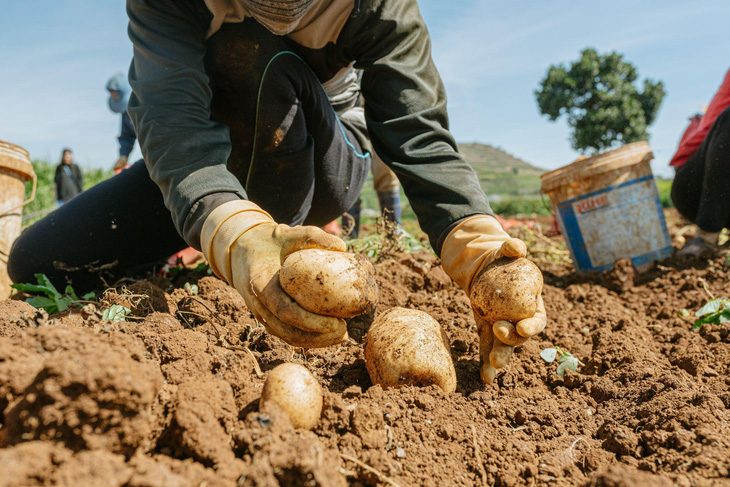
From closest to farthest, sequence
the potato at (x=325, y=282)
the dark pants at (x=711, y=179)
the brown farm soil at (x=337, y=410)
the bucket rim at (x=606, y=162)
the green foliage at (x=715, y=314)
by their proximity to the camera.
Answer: the brown farm soil at (x=337, y=410) → the potato at (x=325, y=282) → the green foliage at (x=715, y=314) → the dark pants at (x=711, y=179) → the bucket rim at (x=606, y=162)

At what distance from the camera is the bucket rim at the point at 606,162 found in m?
3.26

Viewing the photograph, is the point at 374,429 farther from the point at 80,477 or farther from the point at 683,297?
the point at 683,297

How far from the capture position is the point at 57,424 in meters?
0.84

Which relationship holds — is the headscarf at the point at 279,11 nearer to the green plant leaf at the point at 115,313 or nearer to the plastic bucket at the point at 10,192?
the green plant leaf at the point at 115,313

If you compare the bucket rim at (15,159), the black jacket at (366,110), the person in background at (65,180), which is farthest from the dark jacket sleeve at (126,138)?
the black jacket at (366,110)

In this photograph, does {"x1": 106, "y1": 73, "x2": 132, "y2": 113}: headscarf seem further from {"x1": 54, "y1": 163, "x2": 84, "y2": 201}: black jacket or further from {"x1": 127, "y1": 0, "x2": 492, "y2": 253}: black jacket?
{"x1": 127, "y1": 0, "x2": 492, "y2": 253}: black jacket

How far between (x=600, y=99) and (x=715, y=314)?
15.9 meters

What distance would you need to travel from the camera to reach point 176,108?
5.45ft

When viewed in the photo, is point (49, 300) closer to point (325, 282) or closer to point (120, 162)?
point (325, 282)

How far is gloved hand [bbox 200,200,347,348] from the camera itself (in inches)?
49.4

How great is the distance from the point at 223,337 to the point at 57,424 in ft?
2.37

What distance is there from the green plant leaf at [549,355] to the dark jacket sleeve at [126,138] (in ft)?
20.7

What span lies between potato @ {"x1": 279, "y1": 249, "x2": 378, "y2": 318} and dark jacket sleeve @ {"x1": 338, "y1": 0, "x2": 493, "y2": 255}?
1.83ft

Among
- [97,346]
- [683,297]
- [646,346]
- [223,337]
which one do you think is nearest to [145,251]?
[223,337]
